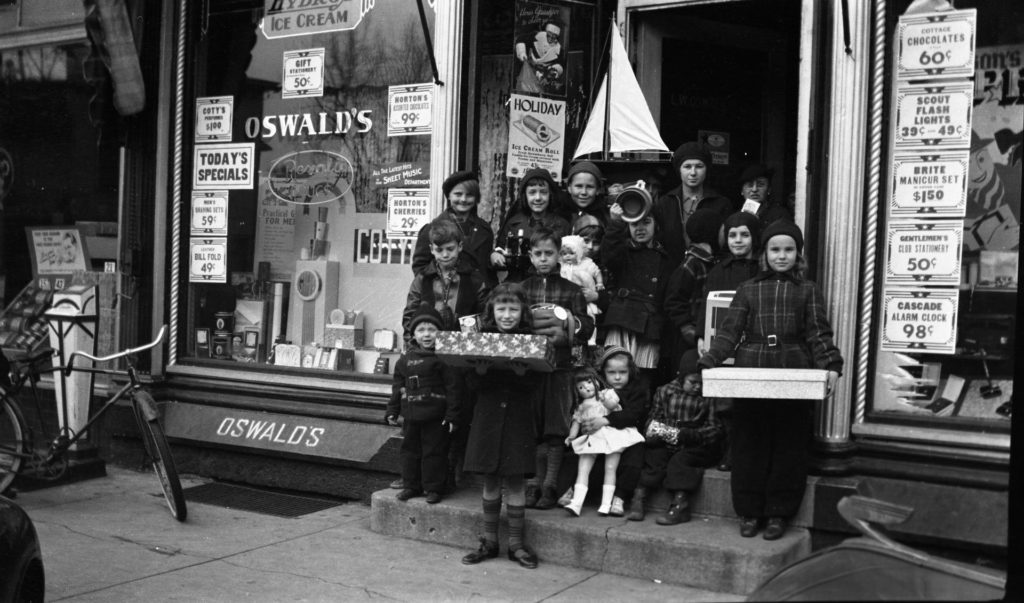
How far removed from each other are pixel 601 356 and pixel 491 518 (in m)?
1.25

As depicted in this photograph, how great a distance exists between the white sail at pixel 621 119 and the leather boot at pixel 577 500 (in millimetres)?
2288

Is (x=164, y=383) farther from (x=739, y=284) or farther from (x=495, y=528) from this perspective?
(x=739, y=284)

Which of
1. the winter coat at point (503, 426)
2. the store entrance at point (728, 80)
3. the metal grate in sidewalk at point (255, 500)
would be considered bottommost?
the metal grate in sidewalk at point (255, 500)

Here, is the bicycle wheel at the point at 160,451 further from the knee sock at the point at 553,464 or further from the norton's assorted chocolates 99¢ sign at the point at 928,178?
the norton's assorted chocolates 99¢ sign at the point at 928,178

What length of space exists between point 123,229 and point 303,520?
3.30m

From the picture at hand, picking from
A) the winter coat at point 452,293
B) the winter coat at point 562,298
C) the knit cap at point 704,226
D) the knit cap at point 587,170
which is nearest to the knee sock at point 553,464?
the winter coat at point 562,298

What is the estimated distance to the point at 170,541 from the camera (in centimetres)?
686

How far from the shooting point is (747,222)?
650cm

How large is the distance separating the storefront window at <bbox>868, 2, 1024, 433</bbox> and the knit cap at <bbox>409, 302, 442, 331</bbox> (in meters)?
2.65

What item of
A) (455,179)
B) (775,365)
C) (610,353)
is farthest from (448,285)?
(775,365)

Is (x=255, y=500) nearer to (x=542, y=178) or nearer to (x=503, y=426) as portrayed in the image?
(x=503, y=426)

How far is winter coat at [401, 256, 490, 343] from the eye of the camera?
6961 mm

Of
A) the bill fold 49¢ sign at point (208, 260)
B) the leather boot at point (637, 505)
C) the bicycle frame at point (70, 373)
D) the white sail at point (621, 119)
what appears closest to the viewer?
the leather boot at point (637, 505)

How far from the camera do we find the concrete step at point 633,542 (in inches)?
231
